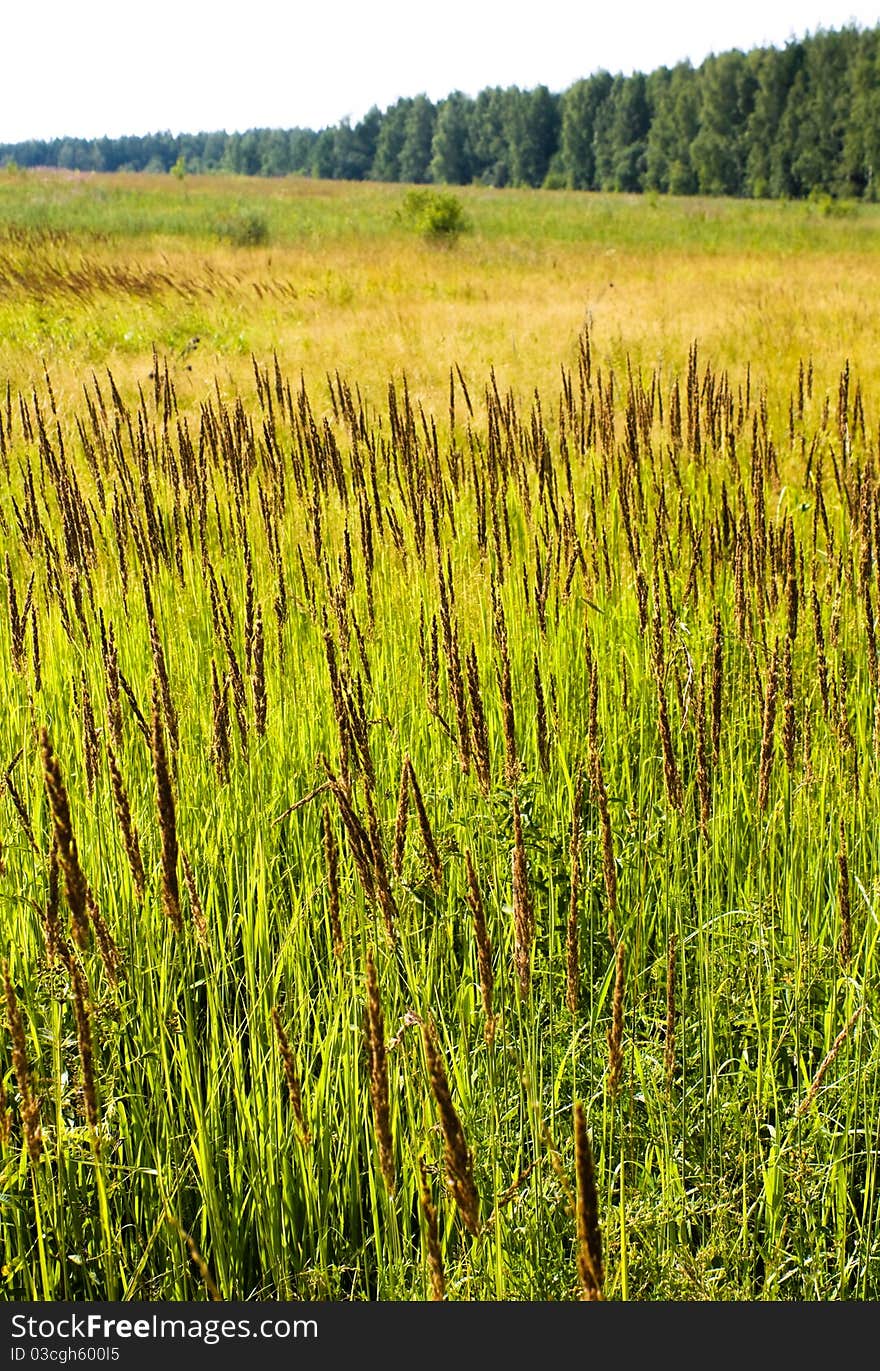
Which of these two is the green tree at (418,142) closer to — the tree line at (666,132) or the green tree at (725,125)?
the tree line at (666,132)

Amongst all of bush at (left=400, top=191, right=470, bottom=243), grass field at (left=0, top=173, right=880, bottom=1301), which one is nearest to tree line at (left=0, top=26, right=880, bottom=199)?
bush at (left=400, top=191, right=470, bottom=243)

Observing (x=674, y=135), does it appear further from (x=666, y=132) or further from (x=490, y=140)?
(x=490, y=140)

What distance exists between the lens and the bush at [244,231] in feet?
88.1

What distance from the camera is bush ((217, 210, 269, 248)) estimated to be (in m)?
26.8

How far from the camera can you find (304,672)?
3322 millimetres

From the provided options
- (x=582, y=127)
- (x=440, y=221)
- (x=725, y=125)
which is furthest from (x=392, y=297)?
(x=582, y=127)

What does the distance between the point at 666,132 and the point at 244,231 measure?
71359 mm

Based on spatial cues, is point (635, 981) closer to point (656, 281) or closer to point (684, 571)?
point (684, 571)

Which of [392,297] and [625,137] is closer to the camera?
[392,297]

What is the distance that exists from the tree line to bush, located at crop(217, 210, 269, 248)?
A: 4010 cm

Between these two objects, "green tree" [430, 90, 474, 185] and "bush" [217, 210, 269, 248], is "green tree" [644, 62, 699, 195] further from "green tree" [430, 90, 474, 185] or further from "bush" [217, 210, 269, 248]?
"bush" [217, 210, 269, 248]

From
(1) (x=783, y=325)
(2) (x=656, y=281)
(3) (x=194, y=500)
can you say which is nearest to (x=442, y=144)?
(2) (x=656, y=281)

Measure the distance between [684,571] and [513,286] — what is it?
15.1 metres

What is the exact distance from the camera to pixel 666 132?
86.2 m
